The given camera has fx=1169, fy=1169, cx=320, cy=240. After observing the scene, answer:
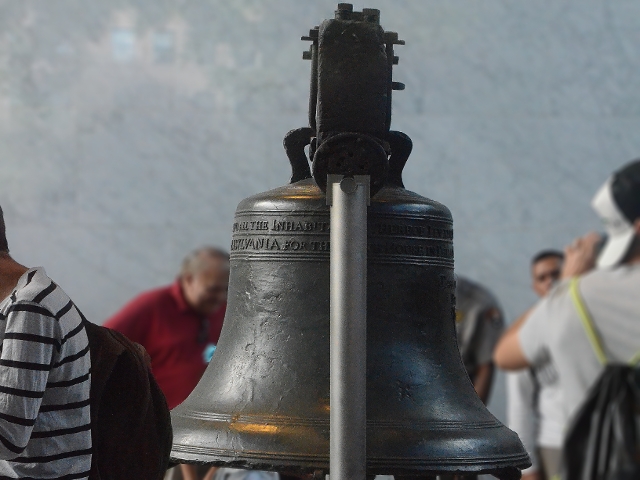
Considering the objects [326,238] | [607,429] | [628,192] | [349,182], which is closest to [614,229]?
[628,192]

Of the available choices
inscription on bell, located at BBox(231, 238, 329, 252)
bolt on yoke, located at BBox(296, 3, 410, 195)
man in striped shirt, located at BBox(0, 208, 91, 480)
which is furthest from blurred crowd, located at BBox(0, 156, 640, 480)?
bolt on yoke, located at BBox(296, 3, 410, 195)

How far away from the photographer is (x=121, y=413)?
6.25 feet

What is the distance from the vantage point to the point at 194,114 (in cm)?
584

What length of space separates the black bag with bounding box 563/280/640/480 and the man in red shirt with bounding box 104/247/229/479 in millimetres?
1916

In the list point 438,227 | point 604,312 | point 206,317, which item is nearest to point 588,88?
point 206,317

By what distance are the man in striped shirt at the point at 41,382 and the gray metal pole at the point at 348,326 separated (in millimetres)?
437

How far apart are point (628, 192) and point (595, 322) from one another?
1.35 feet

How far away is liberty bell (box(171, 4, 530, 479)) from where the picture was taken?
2.12m

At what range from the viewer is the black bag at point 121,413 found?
1.87 m

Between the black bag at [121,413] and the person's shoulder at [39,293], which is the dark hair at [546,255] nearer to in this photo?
the black bag at [121,413]

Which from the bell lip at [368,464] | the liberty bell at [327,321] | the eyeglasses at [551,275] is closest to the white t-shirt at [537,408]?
the eyeglasses at [551,275]

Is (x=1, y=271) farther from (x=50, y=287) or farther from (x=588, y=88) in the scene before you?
(x=588, y=88)

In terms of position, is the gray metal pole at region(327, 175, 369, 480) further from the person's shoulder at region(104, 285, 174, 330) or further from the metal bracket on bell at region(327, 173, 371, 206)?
the person's shoulder at region(104, 285, 174, 330)

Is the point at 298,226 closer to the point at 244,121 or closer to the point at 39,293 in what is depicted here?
the point at 39,293
